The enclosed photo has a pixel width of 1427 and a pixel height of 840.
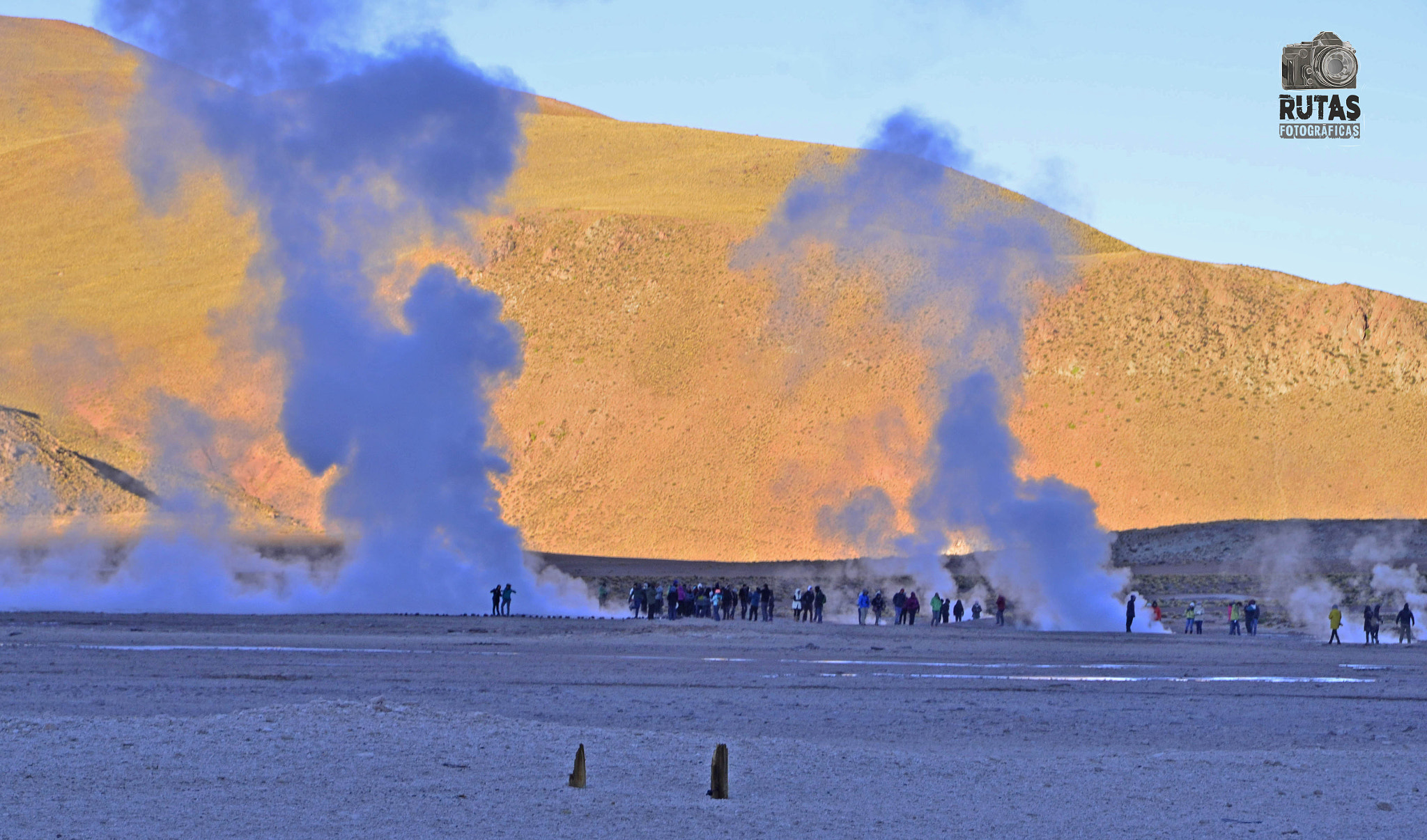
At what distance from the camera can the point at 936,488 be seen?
5541cm

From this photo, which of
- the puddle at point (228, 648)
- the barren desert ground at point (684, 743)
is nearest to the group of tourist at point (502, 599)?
the barren desert ground at point (684, 743)

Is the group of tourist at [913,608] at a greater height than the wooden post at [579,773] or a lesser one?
greater

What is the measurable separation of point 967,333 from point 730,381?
70.8 feet

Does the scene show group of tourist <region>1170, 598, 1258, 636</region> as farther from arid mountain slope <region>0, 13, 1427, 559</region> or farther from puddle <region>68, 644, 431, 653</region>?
arid mountain slope <region>0, 13, 1427, 559</region>

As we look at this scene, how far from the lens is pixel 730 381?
101m

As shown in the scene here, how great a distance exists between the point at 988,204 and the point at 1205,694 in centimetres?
10612

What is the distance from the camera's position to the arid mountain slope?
90250 millimetres

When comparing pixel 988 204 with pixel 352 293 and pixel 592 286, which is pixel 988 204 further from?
pixel 352 293

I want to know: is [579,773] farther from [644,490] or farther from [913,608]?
[644,490]

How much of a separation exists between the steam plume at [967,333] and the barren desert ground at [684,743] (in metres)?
14.6

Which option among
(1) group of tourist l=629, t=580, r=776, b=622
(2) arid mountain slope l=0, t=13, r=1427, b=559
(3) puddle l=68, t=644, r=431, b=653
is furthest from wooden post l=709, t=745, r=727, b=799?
(2) arid mountain slope l=0, t=13, r=1427, b=559

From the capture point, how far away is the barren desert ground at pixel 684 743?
1202 cm

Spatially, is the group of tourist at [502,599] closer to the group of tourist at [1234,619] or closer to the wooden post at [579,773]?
the group of tourist at [1234,619]

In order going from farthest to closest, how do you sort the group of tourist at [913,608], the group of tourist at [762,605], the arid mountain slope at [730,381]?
the arid mountain slope at [730,381] → the group of tourist at [762,605] → the group of tourist at [913,608]
